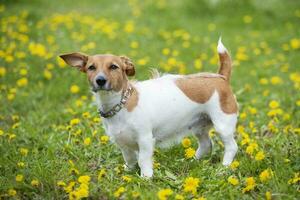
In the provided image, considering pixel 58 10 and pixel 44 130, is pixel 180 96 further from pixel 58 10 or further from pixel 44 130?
pixel 58 10

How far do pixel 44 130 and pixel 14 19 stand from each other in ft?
13.6

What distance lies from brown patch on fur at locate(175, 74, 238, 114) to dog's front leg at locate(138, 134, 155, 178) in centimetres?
58

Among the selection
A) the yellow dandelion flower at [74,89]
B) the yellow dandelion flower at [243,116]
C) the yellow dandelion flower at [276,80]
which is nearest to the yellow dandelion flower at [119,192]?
the yellow dandelion flower at [243,116]

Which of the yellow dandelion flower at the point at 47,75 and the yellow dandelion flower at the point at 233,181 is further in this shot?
the yellow dandelion flower at the point at 47,75

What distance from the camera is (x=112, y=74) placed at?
4.00 m

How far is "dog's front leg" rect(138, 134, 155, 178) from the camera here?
164 inches

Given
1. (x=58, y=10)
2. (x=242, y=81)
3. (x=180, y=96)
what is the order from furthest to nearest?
(x=58, y=10), (x=242, y=81), (x=180, y=96)

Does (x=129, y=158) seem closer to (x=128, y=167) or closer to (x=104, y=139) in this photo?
(x=128, y=167)

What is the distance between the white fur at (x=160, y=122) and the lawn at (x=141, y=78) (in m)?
0.15

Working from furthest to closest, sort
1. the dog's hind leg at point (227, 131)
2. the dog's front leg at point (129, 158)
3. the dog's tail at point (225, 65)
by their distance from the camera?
the dog's tail at point (225, 65)
the dog's hind leg at point (227, 131)
the dog's front leg at point (129, 158)

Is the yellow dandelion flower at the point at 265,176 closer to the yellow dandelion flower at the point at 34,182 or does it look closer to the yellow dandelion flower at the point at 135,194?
the yellow dandelion flower at the point at 135,194

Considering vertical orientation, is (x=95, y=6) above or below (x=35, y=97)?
below

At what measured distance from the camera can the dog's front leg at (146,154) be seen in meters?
4.17

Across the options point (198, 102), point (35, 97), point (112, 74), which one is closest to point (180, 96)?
point (198, 102)
